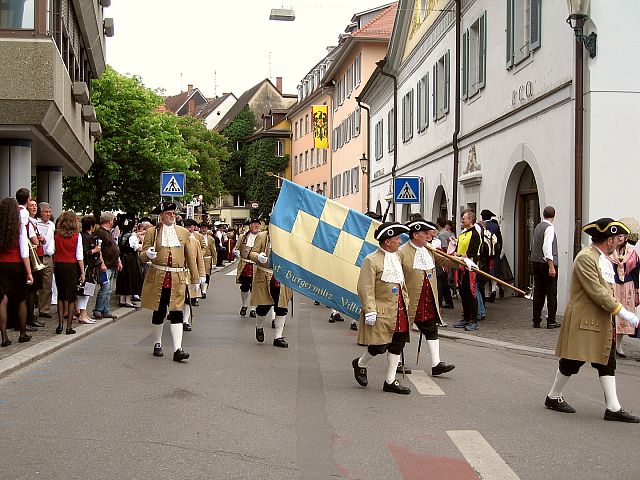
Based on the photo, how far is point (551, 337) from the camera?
13305 mm

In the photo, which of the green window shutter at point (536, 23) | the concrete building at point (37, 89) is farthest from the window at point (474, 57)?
the concrete building at point (37, 89)

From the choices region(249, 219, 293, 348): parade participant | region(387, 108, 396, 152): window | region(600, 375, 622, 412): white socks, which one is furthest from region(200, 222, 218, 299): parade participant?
region(387, 108, 396, 152): window

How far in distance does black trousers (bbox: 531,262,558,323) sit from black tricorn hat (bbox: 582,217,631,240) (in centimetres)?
688

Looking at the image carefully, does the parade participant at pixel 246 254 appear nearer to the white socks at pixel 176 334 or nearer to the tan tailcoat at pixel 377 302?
the white socks at pixel 176 334

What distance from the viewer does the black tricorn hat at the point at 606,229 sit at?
739 centimetres

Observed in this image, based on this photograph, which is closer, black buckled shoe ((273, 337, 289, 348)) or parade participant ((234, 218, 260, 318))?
black buckled shoe ((273, 337, 289, 348))

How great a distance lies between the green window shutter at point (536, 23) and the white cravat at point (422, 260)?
9.23 meters

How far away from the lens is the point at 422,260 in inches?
361

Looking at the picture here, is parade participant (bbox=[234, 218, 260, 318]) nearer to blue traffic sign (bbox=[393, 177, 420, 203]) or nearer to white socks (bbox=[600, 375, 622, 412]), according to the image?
blue traffic sign (bbox=[393, 177, 420, 203])

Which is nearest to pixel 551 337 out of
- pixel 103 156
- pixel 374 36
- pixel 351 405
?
pixel 351 405

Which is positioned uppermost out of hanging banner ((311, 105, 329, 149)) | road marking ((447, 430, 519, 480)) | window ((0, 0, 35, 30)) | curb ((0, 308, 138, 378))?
hanging banner ((311, 105, 329, 149))

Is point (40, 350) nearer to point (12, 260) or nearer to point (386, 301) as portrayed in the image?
point (12, 260)

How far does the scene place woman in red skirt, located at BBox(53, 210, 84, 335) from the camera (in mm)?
12797

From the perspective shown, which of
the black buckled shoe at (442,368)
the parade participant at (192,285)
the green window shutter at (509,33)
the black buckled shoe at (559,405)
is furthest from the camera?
the green window shutter at (509,33)
